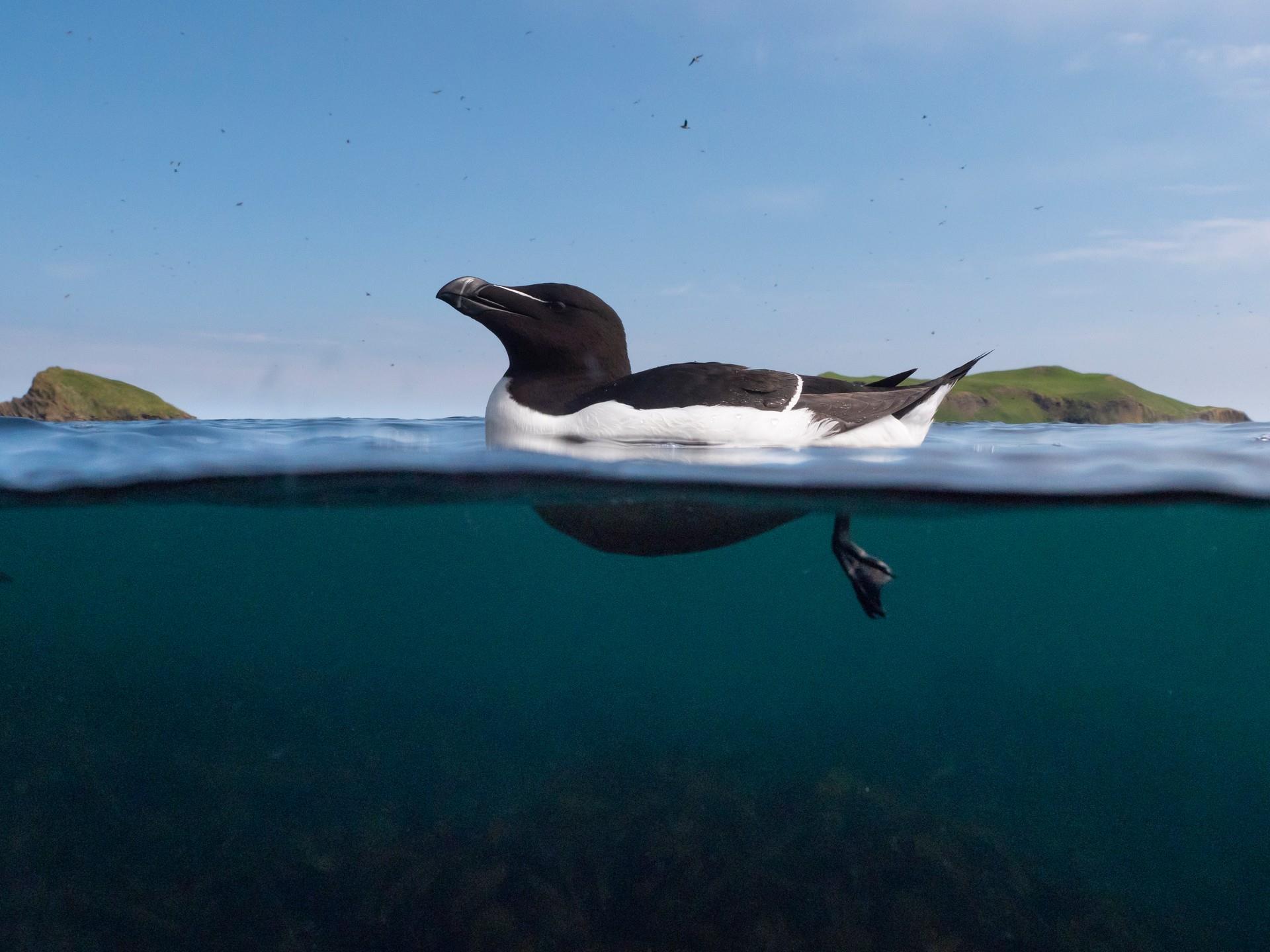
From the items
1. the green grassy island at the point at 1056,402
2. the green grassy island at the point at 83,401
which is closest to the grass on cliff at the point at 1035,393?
the green grassy island at the point at 1056,402

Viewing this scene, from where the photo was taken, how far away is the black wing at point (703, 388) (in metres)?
5.16

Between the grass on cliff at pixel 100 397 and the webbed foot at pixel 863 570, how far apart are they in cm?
2064

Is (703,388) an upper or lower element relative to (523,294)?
lower

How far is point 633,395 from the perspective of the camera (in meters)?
5.24

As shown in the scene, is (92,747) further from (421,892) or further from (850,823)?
(850,823)

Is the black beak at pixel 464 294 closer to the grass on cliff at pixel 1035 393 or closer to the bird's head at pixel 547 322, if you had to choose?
the bird's head at pixel 547 322

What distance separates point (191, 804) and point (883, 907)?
768 centimetres

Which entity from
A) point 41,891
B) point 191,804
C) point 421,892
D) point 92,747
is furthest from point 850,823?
point 92,747

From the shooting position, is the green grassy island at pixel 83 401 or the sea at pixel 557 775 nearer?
the sea at pixel 557 775

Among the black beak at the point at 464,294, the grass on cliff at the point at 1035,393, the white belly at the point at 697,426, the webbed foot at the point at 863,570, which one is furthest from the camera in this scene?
the grass on cliff at the point at 1035,393

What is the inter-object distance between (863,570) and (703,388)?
182 centimetres

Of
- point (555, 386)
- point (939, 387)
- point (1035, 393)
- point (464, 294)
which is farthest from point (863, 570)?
point (1035, 393)

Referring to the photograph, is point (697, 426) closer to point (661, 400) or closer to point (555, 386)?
point (661, 400)

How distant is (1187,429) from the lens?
1259cm
